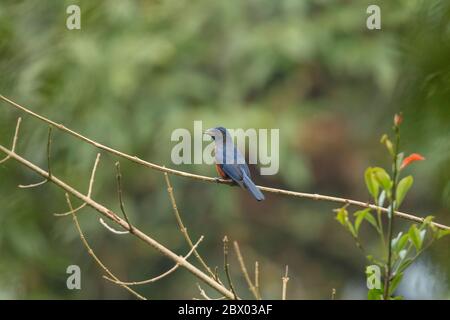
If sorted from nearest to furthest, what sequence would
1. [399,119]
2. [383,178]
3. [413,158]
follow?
[399,119]
[413,158]
[383,178]

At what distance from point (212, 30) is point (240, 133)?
7.65ft

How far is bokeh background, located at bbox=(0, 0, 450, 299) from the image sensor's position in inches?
313

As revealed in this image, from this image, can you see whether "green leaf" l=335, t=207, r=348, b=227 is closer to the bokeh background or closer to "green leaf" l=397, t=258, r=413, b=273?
"green leaf" l=397, t=258, r=413, b=273

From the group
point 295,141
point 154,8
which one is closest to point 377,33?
point 295,141

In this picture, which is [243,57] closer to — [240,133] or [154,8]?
[154,8]

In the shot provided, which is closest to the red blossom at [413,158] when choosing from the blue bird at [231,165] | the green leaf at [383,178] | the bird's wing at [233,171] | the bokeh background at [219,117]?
the green leaf at [383,178]

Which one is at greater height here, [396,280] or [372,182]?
[372,182]

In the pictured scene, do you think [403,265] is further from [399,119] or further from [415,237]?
[399,119]

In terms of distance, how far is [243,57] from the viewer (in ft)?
29.6

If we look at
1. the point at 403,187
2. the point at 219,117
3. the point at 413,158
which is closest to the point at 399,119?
the point at 413,158

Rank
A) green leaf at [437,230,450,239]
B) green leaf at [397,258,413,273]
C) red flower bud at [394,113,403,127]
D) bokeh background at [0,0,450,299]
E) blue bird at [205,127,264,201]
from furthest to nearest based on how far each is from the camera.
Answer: bokeh background at [0,0,450,299]
blue bird at [205,127,264,201]
green leaf at [397,258,413,273]
green leaf at [437,230,450,239]
red flower bud at [394,113,403,127]

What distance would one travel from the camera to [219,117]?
811cm

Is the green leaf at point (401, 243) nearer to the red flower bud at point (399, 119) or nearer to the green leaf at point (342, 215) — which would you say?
the green leaf at point (342, 215)

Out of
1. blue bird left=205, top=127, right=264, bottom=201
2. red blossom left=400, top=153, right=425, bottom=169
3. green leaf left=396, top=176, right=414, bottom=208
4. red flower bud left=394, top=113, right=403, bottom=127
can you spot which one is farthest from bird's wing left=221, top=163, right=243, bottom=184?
red flower bud left=394, top=113, right=403, bottom=127
